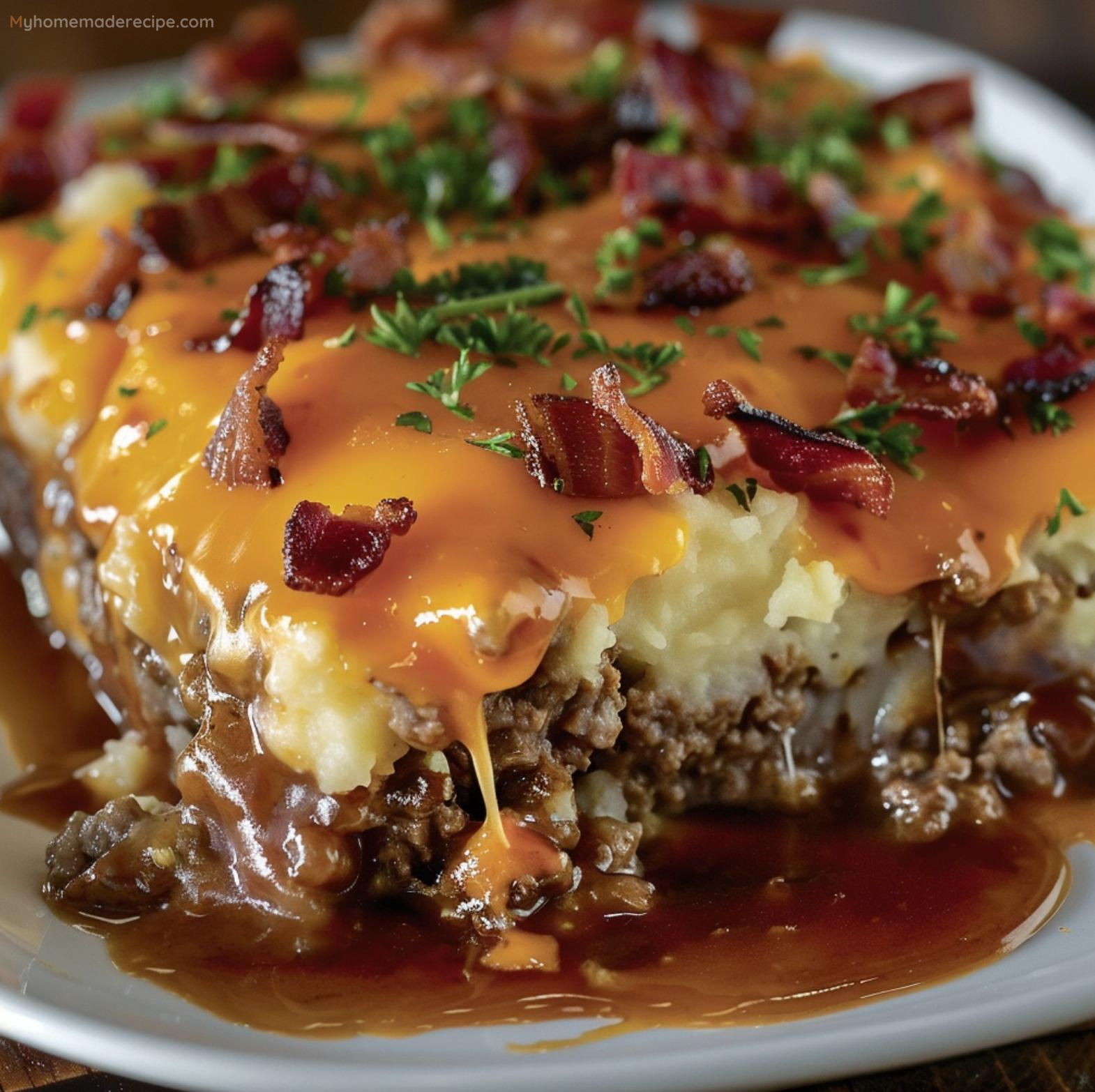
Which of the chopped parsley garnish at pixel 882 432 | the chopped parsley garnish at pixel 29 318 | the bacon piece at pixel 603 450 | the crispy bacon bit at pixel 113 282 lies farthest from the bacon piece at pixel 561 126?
the bacon piece at pixel 603 450

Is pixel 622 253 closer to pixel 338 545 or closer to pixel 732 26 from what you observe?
pixel 338 545

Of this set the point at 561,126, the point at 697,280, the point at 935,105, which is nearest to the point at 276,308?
the point at 697,280

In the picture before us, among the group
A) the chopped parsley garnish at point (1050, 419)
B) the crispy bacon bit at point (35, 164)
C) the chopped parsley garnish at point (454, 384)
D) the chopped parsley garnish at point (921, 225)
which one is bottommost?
the crispy bacon bit at point (35, 164)

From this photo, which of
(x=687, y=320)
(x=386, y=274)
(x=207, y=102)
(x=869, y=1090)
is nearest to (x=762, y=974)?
(x=869, y=1090)

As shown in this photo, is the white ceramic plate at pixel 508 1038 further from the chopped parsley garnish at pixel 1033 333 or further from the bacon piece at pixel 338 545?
the chopped parsley garnish at pixel 1033 333

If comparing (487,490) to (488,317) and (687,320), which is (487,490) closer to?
(488,317)

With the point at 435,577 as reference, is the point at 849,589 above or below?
below

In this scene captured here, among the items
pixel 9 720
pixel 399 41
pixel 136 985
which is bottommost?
pixel 9 720
